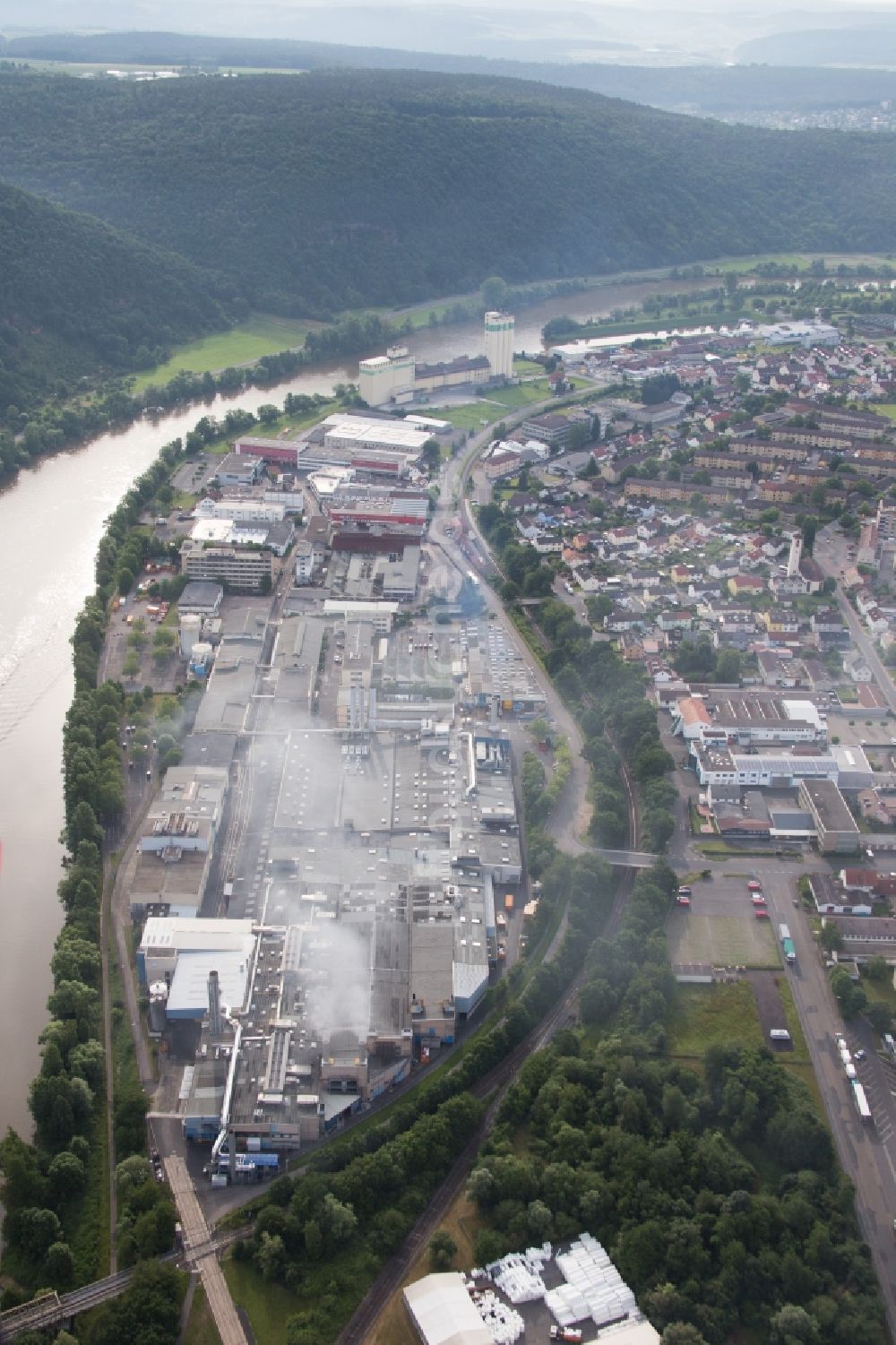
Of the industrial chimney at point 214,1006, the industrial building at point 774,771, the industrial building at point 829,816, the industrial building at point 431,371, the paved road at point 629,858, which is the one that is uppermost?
the industrial building at point 431,371

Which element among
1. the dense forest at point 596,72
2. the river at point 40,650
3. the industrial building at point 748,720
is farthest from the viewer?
the dense forest at point 596,72

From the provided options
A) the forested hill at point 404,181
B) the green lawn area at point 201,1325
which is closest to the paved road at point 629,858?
the green lawn area at point 201,1325

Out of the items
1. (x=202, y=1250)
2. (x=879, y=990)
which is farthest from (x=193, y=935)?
(x=879, y=990)

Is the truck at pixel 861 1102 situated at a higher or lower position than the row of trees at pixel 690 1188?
higher

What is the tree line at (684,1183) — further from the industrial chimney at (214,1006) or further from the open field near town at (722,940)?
the industrial chimney at (214,1006)

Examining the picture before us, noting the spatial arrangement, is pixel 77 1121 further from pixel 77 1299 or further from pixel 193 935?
pixel 193 935

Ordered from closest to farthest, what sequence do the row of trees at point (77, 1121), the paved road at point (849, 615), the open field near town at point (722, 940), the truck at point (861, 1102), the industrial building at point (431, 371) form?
the row of trees at point (77, 1121) < the truck at point (861, 1102) < the open field near town at point (722, 940) < the paved road at point (849, 615) < the industrial building at point (431, 371)

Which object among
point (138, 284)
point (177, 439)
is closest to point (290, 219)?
point (138, 284)
